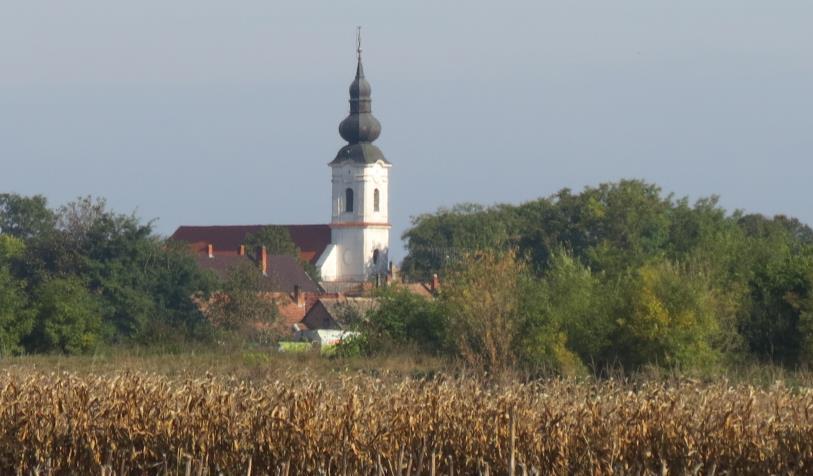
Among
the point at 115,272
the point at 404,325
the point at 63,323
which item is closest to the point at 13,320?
the point at 63,323

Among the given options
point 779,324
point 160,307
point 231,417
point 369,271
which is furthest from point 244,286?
point 369,271

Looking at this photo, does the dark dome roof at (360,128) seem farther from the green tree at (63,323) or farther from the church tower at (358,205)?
the green tree at (63,323)

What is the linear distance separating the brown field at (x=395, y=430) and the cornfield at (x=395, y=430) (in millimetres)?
18

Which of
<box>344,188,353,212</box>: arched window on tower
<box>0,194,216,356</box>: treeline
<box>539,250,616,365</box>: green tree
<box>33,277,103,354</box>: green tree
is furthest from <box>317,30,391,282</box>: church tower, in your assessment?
<box>539,250,616,365</box>: green tree

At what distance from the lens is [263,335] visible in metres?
67.0

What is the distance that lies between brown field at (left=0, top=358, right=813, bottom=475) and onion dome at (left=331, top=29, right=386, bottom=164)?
372ft

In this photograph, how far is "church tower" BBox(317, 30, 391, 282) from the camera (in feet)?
442

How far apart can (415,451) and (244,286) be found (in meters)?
56.5

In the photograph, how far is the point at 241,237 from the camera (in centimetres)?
13825

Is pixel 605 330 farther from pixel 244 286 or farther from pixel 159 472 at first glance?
pixel 244 286

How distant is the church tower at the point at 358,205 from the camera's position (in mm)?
134750

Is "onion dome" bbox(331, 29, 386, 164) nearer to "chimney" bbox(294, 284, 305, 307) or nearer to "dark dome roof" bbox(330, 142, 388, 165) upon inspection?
"dark dome roof" bbox(330, 142, 388, 165)

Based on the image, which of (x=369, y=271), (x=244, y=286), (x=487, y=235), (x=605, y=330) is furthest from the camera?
(x=369, y=271)

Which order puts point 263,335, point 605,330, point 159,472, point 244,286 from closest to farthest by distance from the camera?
point 159,472, point 605,330, point 263,335, point 244,286
